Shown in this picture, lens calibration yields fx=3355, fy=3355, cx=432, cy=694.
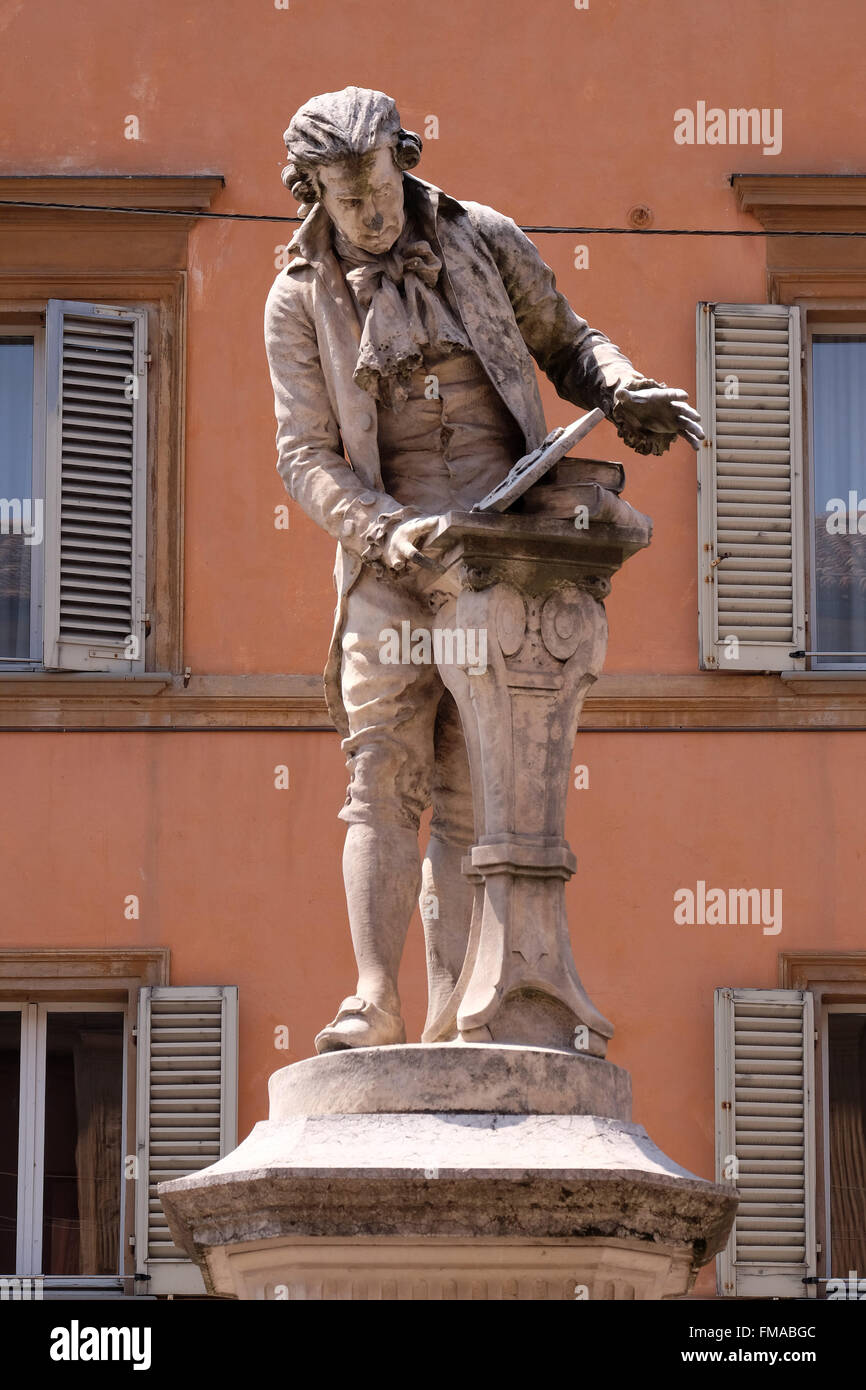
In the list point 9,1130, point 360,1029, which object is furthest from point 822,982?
point 360,1029

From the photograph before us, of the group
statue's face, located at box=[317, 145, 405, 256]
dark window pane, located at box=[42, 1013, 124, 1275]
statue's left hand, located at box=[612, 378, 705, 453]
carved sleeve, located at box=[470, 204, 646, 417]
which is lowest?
dark window pane, located at box=[42, 1013, 124, 1275]

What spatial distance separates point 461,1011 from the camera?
739 centimetres

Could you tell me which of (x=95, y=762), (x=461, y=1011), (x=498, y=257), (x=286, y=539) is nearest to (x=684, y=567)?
(x=286, y=539)

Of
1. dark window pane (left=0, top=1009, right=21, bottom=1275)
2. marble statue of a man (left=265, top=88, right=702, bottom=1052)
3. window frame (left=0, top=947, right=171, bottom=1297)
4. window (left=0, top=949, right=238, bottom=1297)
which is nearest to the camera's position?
marble statue of a man (left=265, top=88, right=702, bottom=1052)

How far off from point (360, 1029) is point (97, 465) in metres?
7.23

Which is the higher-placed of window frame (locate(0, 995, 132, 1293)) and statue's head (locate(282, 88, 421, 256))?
statue's head (locate(282, 88, 421, 256))

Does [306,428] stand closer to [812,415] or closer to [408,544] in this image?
[408,544]

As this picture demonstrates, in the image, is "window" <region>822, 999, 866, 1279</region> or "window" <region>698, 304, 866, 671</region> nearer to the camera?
"window" <region>822, 999, 866, 1279</region>

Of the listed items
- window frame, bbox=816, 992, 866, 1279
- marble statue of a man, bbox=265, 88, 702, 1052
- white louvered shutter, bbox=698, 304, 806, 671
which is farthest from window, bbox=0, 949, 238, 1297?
marble statue of a man, bbox=265, 88, 702, 1052

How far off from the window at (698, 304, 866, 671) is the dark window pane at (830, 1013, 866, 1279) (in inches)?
62.8

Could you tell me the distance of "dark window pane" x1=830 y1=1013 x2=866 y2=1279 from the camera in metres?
13.6

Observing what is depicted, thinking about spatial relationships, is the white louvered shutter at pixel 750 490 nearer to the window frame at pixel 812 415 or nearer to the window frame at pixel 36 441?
the window frame at pixel 812 415

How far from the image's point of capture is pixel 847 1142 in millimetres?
13859

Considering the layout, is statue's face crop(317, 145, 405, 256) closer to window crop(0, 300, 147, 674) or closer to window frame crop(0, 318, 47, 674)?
window crop(0, 300, 147, 674)
